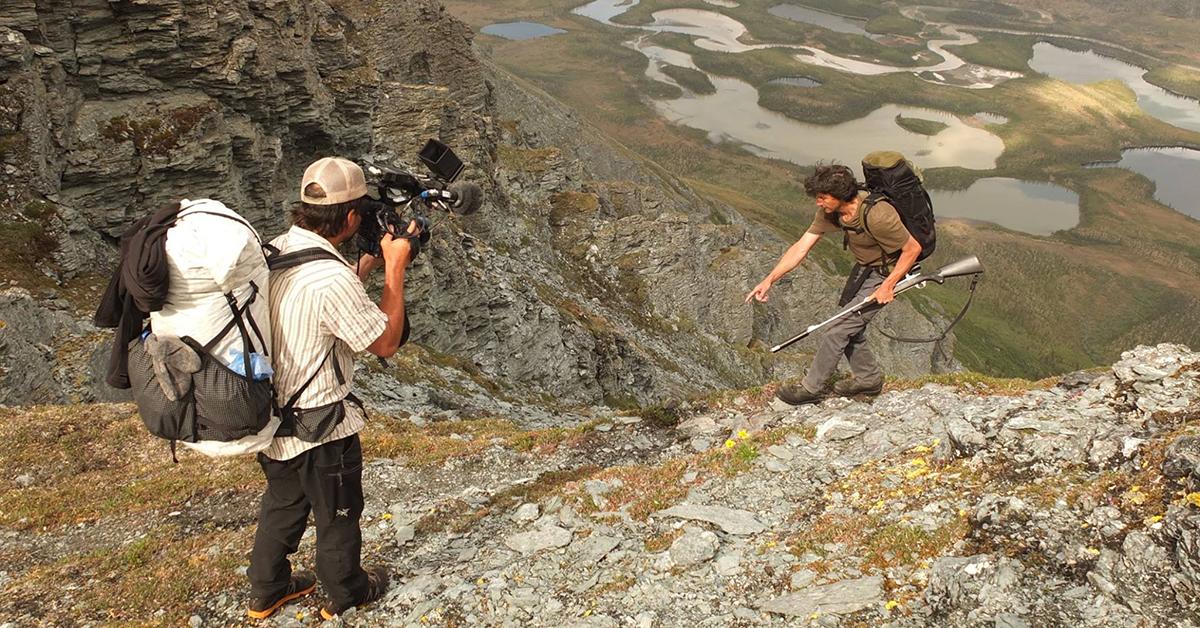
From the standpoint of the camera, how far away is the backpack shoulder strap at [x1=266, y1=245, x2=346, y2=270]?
646 centimetres

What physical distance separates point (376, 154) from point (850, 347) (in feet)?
130

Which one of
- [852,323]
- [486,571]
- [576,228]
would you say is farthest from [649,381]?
[486,571]

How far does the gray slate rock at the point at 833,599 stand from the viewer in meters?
7.52

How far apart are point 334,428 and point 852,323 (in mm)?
9220

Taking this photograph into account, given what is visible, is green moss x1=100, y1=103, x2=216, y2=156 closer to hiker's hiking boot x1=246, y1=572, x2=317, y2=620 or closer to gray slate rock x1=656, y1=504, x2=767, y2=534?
hiker's hiking boot x1=246, y1=572, x2=317, y2=620

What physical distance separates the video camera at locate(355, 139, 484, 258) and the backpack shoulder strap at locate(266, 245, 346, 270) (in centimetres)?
67

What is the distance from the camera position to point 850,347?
13.4 metres

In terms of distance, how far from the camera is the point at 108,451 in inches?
616

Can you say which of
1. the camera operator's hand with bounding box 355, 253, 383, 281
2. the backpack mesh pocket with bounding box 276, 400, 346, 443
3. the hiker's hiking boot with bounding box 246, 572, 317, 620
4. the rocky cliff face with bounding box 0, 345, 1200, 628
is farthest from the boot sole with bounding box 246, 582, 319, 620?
the camera operator's hand with bounding box 355, 253, 383, 281

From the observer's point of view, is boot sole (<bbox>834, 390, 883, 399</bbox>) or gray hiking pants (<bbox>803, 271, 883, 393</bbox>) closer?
gray hiking pants (<bbox>803, 271, 883, 393</bbox>)

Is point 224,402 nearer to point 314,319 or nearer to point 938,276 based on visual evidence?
point 314,319

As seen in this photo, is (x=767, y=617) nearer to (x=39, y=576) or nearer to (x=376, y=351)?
(x=376, y=351)

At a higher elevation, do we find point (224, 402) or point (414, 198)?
point (414, 198)

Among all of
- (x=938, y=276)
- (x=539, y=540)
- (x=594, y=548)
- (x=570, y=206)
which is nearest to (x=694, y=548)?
(x=594, y=548)
